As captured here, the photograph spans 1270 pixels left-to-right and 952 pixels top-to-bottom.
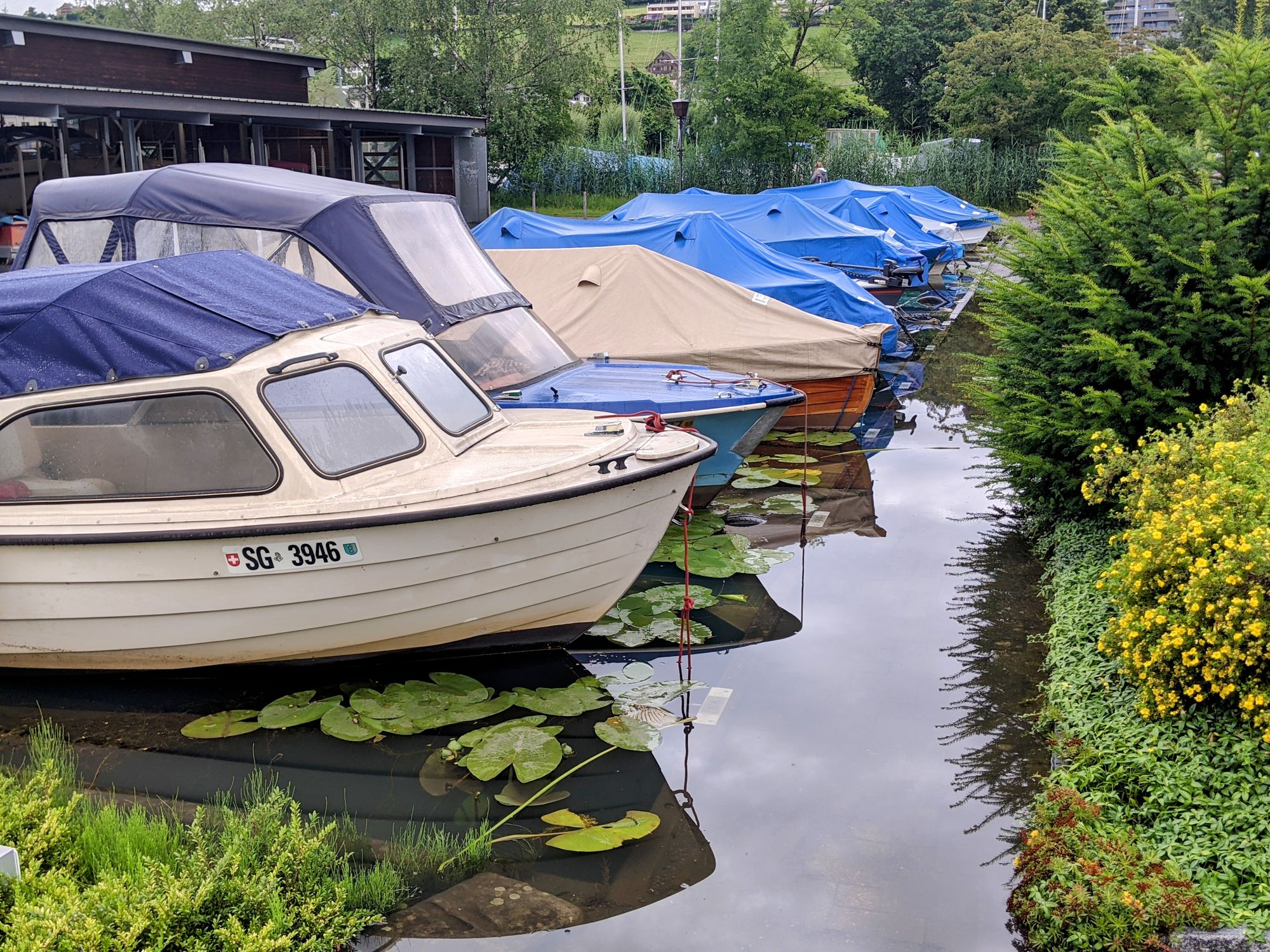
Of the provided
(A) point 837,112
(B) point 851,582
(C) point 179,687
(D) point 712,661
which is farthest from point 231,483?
(A) point 837,112

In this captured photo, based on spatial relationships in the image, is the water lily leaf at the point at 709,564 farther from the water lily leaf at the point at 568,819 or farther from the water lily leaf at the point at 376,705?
the water lily leaf at the point at 568,819

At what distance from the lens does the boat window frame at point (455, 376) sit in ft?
22.8

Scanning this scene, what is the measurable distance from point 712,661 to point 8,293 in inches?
187

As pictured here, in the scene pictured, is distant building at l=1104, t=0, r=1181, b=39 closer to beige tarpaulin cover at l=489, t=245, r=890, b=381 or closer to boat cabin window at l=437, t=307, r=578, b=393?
beige tarpaulin cover at l=489, t=245, r=890, b=381

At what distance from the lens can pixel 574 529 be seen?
261 inches

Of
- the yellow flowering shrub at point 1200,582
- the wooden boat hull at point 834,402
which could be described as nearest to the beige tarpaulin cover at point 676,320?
the wooden boat hull at point 834,402

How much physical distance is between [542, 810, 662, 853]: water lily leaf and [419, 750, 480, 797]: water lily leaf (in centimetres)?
53

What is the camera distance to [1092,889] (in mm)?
4391

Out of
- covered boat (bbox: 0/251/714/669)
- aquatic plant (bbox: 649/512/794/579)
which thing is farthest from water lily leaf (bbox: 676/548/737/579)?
covered boat (bbox: 0/251/714/669)

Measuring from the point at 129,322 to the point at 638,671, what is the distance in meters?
3.55

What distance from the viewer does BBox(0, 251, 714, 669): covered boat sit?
6.23 m

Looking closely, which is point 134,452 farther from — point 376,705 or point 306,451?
point 376,705

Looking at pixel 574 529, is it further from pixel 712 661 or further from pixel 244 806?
pixel 244 806

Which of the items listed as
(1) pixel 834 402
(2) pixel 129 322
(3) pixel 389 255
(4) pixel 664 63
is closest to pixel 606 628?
(3) pixel 389 255
